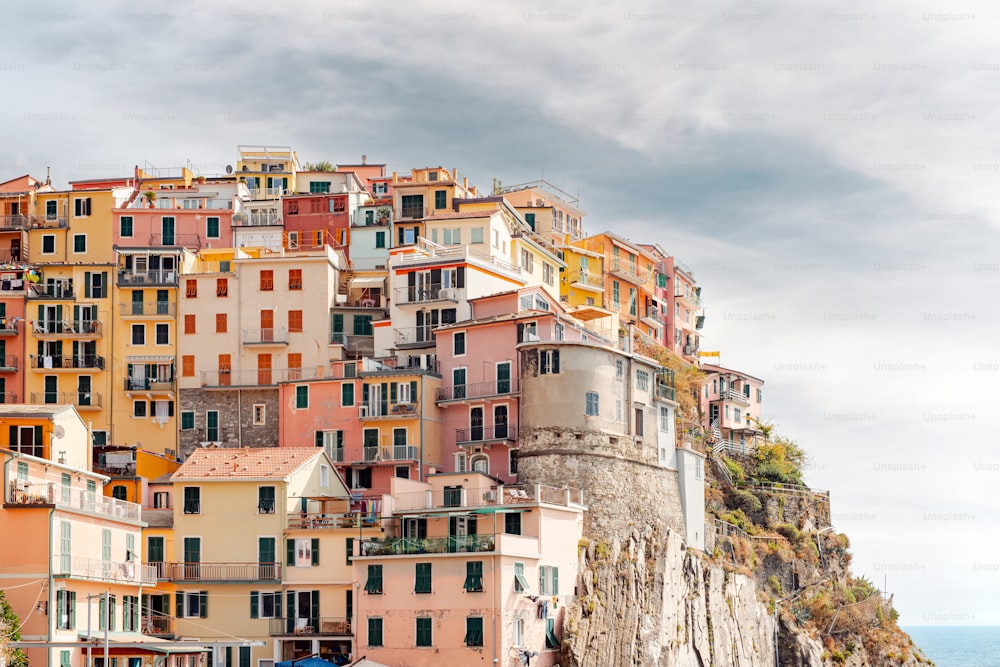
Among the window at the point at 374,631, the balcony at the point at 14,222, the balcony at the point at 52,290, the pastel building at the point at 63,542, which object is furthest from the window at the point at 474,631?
the balcony at the point at 14,222

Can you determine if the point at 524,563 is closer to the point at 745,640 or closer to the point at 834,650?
the point at 745,640

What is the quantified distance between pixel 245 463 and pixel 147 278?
21.1 meters

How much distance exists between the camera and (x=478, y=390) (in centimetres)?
7769

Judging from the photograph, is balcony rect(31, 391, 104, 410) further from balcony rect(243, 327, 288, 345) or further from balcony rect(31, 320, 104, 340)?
balcony rect(243, 327, 288, 345)

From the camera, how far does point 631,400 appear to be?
7706 centimetres

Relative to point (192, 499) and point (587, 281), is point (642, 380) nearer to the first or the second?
point (192, 499)

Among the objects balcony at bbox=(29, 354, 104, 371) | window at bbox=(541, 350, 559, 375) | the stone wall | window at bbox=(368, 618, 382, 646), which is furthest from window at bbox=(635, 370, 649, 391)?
balcony at bbox=(29, 354, 104, 371)

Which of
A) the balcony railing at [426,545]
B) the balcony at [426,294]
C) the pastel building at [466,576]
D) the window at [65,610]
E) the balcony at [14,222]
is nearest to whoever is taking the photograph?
the window at [65,610]

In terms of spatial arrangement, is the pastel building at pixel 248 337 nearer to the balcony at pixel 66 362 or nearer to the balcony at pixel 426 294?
the balcony at pixel 426 294

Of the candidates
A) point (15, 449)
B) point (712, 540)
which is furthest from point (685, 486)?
point (15, 449)

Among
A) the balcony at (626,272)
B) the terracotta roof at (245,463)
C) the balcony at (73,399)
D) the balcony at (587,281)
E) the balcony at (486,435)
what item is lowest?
the terracotta roof at (245,463)

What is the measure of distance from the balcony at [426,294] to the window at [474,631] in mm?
24432

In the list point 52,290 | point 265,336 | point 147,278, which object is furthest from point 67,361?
point 265,336

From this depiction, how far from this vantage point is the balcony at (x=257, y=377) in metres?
86.6
